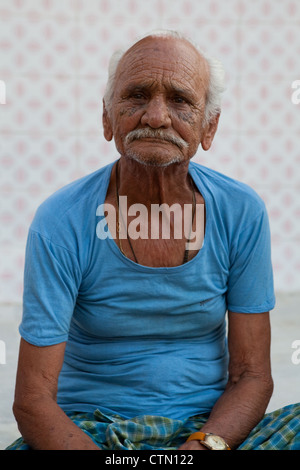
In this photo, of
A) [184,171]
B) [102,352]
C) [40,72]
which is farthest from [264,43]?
[102,352]

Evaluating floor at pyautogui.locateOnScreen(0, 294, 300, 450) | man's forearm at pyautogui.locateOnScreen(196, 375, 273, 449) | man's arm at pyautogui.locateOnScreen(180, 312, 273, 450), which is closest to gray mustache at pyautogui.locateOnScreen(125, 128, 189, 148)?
man's arm at pyautogui.locateOnScreen(180, 312, 273, 450)

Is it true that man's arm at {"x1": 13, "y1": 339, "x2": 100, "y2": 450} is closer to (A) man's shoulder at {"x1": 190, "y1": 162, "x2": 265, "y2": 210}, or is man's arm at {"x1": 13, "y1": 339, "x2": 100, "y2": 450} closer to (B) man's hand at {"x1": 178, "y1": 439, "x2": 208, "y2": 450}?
(B) man's hand at {"x1": 178, "y1": 439, "x2": 208, "y2": 450}

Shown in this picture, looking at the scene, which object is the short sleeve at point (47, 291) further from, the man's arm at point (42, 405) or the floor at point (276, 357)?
Result: the floor at point (276, 357)

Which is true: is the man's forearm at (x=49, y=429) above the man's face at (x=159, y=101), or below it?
below

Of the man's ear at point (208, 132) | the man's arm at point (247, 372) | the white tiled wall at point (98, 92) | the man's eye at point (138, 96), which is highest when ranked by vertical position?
the white tiled wall at point (98, 92)

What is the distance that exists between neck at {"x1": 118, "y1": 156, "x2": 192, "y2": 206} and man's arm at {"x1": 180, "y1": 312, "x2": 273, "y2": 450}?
1.39ft

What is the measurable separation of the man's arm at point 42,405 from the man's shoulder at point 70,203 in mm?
332

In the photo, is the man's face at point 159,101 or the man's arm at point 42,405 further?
the man's face at point 159,101

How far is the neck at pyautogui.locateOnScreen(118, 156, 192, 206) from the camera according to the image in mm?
2146

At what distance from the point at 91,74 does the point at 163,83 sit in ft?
10.2

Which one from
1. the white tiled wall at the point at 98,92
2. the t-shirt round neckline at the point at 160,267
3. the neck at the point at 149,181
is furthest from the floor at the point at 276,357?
the neck at the point at 149,181

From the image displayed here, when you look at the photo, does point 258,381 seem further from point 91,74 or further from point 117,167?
point 91,74

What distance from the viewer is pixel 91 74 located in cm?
506

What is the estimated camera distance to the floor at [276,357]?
319 cm
